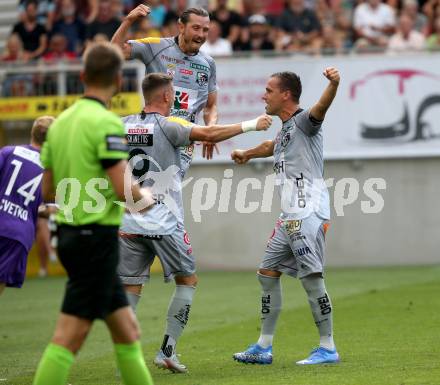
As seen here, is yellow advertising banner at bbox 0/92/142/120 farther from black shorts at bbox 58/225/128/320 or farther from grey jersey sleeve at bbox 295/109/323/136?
black shorts at bbox 58/225/128/320

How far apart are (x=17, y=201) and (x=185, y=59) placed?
2.17 metres

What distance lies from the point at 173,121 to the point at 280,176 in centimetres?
134

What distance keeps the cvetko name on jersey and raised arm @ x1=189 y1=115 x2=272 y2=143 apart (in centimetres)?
209

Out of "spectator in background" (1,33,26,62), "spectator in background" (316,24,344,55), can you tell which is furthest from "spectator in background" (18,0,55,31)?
"spectator in background" (316,24,344,55)

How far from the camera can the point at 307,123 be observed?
30.8ft

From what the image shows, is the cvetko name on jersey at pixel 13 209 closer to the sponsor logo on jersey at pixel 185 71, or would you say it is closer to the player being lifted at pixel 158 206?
the player being lifted at pixel 158 206

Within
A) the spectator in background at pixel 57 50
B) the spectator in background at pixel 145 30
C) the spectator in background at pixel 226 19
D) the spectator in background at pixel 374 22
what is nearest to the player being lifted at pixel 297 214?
the spectator in background at pixel 145 30

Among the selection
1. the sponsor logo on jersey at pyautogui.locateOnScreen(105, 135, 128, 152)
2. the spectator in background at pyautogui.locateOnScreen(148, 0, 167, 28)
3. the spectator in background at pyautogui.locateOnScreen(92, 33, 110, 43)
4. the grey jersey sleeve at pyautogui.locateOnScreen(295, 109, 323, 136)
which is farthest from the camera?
the spectator in background at pyautogui.locateOnScreen(148, 0, 167, 28)

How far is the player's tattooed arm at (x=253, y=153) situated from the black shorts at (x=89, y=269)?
315cm

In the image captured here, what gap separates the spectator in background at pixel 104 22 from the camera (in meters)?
20.7

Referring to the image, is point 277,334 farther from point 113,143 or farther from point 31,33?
point 31,33

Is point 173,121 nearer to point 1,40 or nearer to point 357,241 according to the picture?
point 357,241

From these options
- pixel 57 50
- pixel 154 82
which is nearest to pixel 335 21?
pixel 57 50

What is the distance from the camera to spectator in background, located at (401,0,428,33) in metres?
20.6
